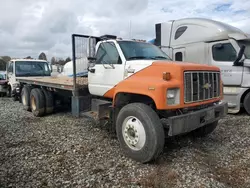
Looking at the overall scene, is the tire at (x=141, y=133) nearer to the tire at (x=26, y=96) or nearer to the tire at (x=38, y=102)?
the tire at (x=38, y=102)

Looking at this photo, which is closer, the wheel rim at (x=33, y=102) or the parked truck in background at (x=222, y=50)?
the parked truck in background at (x=222, y=50)

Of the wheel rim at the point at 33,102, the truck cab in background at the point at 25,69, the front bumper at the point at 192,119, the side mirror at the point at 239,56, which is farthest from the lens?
the truck cab in background at the point at 25,69

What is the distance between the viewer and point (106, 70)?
17.5 feet

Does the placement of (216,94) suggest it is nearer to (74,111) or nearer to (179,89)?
(179,89)

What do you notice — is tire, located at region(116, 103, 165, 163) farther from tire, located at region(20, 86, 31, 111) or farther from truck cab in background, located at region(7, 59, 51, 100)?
truck cab in background, located at region(7, 59, 51, 100)

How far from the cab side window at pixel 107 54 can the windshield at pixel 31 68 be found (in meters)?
7.51

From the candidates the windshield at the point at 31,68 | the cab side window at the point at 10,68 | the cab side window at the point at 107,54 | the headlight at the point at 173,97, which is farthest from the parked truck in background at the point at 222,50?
the cab side window at the point at 10,68

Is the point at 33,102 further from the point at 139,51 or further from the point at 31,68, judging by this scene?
the point at 139,51

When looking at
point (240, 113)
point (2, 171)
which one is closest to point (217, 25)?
point (240, 113)

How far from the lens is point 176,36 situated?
9.31 m

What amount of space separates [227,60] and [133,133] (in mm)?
5235

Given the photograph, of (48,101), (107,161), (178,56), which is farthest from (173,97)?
(178,56)

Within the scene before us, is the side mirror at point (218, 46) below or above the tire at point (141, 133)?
above

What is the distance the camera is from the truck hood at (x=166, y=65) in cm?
403
